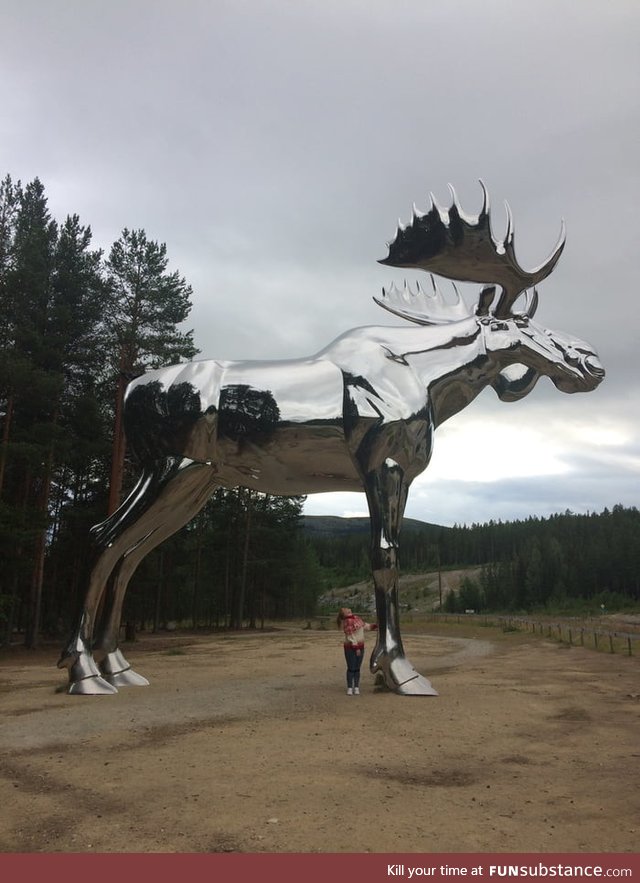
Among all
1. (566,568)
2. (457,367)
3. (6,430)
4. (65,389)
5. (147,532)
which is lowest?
(566,568)

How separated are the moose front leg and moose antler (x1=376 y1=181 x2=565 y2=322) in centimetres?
245

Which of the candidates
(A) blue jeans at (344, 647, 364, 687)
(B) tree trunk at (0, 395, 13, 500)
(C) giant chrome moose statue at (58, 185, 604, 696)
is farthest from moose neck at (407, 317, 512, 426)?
(B) tree trunk at (0, 395, 13, 500)

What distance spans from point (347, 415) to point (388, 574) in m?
1.84

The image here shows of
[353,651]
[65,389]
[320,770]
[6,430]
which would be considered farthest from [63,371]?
[320,770]

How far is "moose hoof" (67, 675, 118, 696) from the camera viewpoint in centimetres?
726

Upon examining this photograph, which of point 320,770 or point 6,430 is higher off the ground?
point 6,430

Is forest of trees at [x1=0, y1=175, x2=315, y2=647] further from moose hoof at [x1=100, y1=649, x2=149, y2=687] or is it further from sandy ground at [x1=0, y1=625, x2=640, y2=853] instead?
sandy ground at [x1=0, y1=625, x2=640, y2=853]

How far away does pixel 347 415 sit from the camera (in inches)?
290

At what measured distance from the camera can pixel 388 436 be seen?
7293mm

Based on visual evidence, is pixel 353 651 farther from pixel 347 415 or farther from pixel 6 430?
pixel 6 430

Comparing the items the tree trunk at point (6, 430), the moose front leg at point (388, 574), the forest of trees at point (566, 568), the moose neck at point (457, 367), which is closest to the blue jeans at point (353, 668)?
the moose front leg at point (388, 574)

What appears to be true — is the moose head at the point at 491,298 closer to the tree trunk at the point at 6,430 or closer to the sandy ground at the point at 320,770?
the sandy ground at the point at 320,770

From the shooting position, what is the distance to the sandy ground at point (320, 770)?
121 inches

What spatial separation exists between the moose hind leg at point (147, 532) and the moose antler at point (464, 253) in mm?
3352
